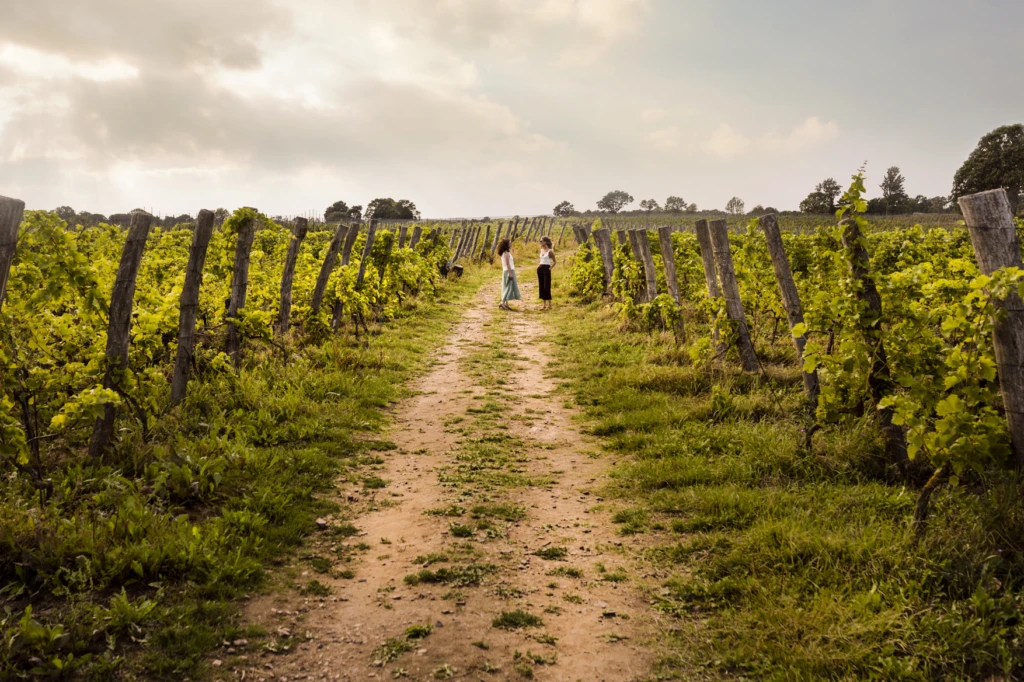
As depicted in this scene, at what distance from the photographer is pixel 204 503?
14.4 feet

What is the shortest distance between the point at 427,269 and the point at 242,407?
348 inches

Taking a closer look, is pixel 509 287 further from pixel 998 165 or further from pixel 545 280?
pixel 998 165

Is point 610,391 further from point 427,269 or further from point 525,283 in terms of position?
point 525,283

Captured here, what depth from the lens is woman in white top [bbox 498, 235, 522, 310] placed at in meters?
14.7

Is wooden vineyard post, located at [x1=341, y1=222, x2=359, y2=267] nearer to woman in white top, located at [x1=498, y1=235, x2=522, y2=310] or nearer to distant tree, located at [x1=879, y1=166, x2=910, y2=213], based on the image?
woman in white top, located at [x1=498, y1=235, x2=522, y2=310]

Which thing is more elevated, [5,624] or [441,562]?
[5,624]

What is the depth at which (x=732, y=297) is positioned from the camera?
24.4 ft

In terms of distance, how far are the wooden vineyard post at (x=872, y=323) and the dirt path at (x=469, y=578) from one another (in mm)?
2116

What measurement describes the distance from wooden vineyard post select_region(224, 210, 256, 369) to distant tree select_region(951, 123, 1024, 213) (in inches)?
2282

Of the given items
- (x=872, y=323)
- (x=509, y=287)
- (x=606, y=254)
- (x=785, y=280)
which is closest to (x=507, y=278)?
(x=509, y=287)

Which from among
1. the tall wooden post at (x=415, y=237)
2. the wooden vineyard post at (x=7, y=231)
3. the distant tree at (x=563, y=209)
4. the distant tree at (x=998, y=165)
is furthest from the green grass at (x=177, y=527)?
the distant tree at (x=563, y=209)

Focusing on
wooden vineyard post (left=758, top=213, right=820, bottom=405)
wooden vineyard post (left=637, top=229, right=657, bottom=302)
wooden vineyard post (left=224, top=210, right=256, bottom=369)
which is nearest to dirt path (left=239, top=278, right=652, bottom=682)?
wooden vineyard post (left=758, top=213, right=820, bottom=405)

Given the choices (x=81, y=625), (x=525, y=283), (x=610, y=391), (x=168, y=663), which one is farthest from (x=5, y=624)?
(x=525, y=283)

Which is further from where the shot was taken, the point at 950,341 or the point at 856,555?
the point at 950,341
